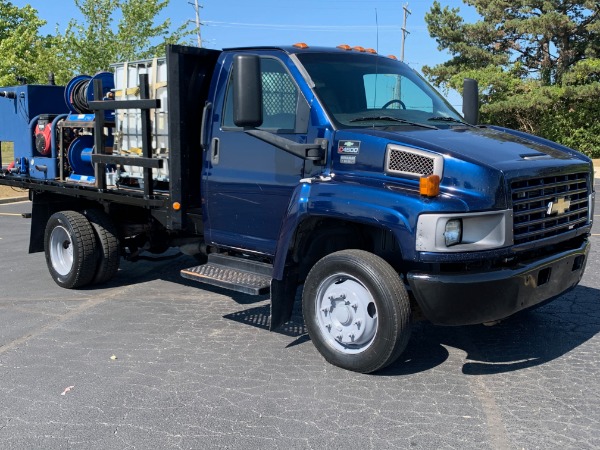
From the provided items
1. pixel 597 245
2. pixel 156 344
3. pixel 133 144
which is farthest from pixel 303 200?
pixel 597 245

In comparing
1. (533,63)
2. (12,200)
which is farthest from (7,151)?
(533,63)

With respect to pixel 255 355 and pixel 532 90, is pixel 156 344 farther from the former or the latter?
pixel 532 90

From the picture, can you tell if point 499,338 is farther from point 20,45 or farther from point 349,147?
point 20,45

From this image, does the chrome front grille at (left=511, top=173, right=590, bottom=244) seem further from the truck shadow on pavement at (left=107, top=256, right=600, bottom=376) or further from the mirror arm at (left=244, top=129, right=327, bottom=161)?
the mirror arm at (left=244, top=129, right=327, bottom=161)

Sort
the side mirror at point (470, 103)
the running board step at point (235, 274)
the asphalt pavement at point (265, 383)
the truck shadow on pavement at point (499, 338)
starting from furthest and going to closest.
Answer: the side mirror at point (470, 103)
the running board step at point (235, 274)
the truck shadow on pavement at point (499, 338)
the asphalt pavement at point (265, 383)

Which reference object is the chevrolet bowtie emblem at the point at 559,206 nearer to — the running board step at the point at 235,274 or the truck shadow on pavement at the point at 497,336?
the truck shadow on pavement at the point at 497,336

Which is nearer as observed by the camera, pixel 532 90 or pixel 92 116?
pixel 92 116

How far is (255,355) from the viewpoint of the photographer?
16.3 feet

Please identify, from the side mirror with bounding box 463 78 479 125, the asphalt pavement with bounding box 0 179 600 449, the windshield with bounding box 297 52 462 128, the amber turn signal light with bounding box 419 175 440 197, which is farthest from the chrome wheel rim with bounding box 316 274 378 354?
the side mirror with bounding box 463 78 479 125

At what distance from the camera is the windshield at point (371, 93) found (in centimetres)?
489

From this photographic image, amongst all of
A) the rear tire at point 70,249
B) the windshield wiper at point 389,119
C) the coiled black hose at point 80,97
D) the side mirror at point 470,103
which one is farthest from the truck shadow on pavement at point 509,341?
the coiled black hose at point 80,97

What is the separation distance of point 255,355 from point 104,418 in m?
1.35

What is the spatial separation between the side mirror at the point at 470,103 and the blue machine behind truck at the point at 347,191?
2cm

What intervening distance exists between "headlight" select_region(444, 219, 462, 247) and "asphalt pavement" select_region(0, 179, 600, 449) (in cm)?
100
